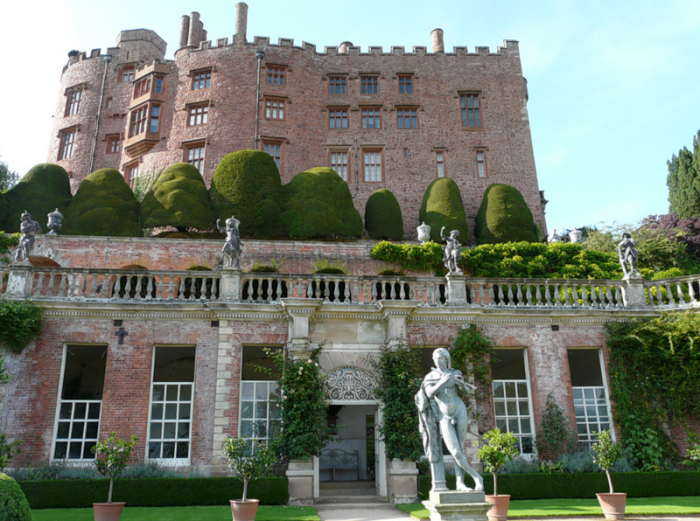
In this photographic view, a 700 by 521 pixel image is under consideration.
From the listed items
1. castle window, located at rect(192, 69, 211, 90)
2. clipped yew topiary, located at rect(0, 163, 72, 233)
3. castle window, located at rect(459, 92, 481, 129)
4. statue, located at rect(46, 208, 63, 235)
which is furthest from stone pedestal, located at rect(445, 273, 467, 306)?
castle window, located at rect(192, 69, 211, 90)

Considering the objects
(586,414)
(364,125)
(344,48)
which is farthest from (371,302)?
(344,48)

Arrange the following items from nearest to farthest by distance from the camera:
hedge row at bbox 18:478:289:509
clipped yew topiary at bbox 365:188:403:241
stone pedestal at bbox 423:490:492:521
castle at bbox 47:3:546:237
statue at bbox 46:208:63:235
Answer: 1. stone pedestal at bbox 423:490:492:521
2. hedge row at bbox 18:478:289:509
3. statue at bbox 46:208:63:235
4. clipped yew topiary at bbox 365:188:403:241
5. castle at bbox 47:3:546:237

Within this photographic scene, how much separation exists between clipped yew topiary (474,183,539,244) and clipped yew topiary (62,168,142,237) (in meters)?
16.0

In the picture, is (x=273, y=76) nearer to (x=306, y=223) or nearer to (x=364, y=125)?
(x=364, y=125)

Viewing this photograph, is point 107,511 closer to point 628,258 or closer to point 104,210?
point 628,258

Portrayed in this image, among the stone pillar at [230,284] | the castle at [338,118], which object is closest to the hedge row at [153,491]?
the stone pillar at [230,284]

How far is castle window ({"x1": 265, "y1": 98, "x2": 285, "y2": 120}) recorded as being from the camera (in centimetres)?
3102

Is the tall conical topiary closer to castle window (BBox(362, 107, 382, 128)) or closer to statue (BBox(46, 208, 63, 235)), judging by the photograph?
castle window (BBox(362, 107, 382, 128))

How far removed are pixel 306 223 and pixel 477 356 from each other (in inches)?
447

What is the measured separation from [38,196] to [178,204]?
6.46 m

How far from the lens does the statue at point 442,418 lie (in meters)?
7.78

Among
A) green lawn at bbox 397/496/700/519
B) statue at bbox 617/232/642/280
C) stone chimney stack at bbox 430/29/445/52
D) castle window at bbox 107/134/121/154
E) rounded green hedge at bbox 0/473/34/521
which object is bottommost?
green lawn at bbox 397/496/700/519

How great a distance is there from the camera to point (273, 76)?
1250 inches

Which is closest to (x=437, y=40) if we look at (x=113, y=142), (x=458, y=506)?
(x=113, y=142)
